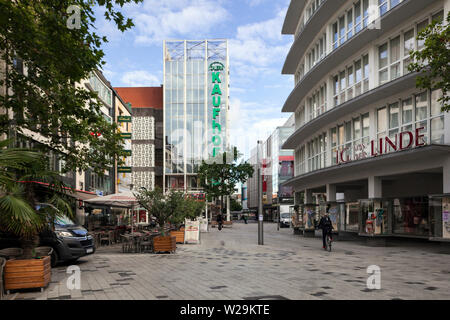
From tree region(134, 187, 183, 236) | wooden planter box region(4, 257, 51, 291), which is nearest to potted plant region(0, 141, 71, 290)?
wooden planter box region(4, 257, 51, 291)

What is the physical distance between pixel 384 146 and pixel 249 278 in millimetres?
12591

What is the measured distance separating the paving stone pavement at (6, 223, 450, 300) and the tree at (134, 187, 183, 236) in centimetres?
222

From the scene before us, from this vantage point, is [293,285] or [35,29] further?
[35,29]

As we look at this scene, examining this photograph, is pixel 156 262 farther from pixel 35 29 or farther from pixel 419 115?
pixel 419 115

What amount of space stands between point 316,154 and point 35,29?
2262 centimetres

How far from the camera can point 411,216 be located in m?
22.8

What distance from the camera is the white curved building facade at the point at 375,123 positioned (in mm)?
17703

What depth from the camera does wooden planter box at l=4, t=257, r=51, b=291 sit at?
28.3 ft

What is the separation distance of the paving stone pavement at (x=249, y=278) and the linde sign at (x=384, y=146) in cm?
496

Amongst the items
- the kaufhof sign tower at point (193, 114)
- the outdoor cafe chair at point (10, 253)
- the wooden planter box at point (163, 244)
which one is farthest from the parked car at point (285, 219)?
the outdoor cafe chair at point (10, 253)

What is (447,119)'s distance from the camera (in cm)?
1662

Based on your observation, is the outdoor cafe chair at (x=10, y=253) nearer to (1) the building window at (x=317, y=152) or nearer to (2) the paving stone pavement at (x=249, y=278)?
(2) the paving stone pavement at (x=249, y=278)

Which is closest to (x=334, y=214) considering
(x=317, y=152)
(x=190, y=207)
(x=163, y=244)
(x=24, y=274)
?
(x=317, y=152)
